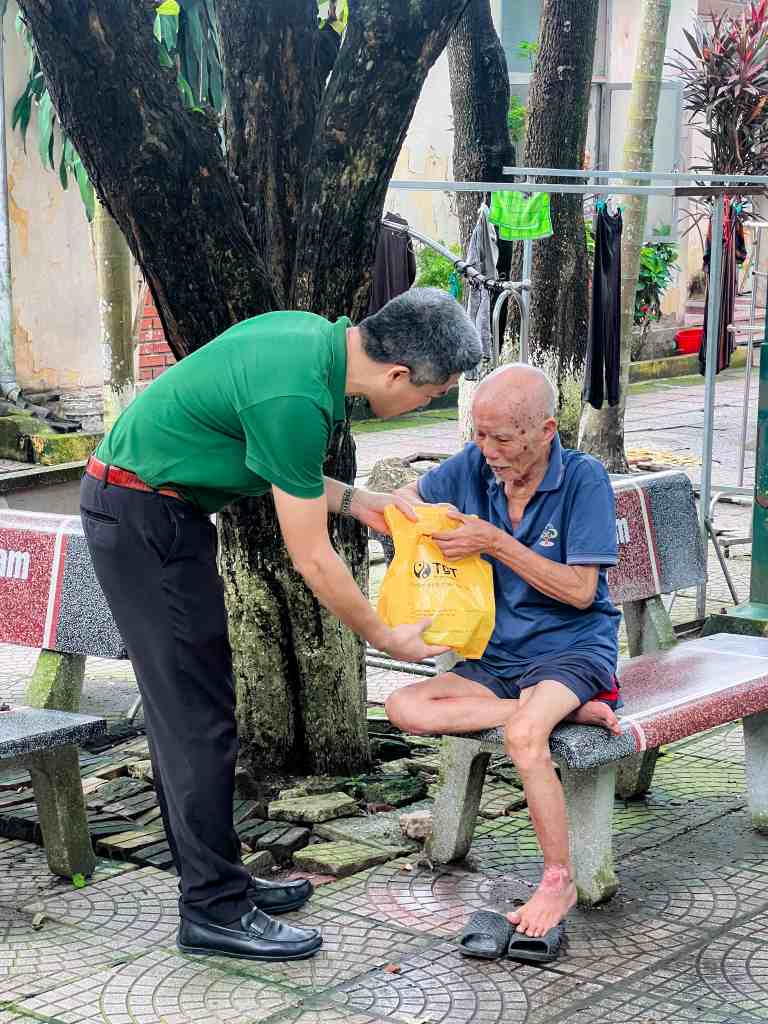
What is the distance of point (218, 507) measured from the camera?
12.3 ft

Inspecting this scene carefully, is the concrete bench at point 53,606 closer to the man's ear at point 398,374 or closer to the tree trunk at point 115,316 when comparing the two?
the man's ear at point 398,374

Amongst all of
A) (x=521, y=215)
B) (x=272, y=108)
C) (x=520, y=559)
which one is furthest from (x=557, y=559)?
(x=521, y=215)

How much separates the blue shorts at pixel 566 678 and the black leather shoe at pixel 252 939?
0.81m

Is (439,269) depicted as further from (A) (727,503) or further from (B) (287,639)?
(B) (287,639)

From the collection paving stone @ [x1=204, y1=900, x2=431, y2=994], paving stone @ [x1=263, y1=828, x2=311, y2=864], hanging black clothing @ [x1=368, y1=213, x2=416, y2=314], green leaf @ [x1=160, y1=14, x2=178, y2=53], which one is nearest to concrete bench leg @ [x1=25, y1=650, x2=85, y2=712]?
paving stone @ [x1=263, y1=828, x2=311, y2=864]

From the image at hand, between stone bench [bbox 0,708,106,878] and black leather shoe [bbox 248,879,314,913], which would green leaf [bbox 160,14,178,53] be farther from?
black leather shoe [bbox 248,879,314,913]

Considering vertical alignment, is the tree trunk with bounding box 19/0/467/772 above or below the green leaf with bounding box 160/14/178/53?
below

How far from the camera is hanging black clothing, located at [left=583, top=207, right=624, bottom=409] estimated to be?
912cm

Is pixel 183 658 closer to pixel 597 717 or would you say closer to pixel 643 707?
pixel 597 717

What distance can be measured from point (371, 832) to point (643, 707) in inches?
36.5

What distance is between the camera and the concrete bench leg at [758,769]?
459 centimetres

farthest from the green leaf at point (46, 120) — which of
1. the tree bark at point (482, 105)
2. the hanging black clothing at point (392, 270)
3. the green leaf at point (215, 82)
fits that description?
the hanging black clothing at point (392, 270)

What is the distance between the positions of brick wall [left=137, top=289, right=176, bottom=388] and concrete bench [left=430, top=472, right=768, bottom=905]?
25.9 ft

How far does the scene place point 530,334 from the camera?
10516 mm
